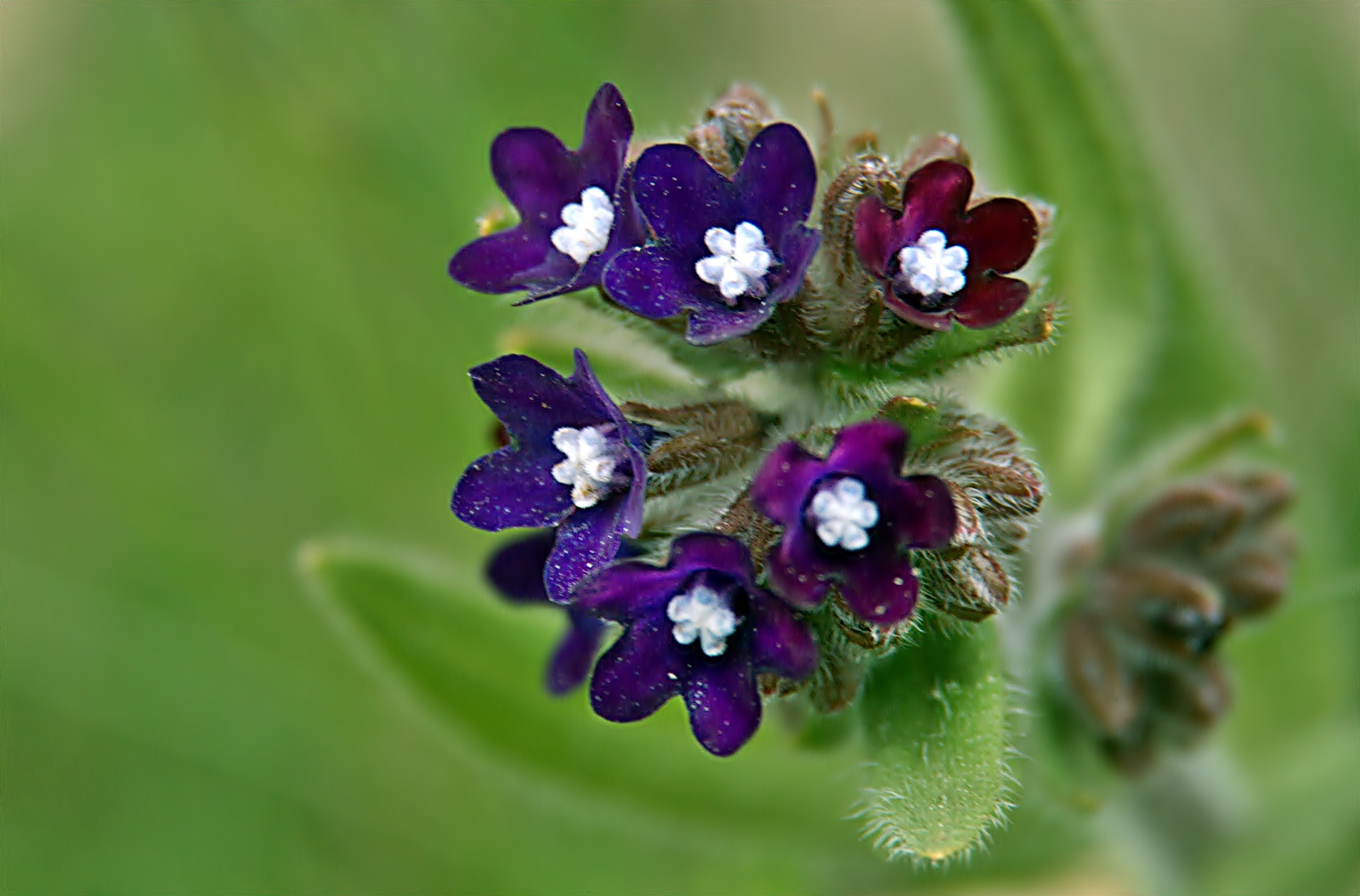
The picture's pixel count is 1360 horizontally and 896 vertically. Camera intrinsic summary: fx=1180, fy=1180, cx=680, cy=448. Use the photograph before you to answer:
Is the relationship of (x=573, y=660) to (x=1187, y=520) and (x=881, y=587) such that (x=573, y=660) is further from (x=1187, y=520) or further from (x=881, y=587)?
(x=1187, y=520)

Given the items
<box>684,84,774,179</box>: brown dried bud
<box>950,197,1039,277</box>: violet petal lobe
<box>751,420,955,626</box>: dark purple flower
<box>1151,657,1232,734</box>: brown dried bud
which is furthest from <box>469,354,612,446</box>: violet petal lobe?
<box>1151,657,1232,734</box>: brown dried bud

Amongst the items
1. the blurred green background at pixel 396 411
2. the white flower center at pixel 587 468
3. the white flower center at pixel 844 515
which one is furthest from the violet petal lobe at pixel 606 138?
the blurred green background at pixel 396 411

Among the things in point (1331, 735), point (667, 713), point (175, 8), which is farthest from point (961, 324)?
point (175, 8)

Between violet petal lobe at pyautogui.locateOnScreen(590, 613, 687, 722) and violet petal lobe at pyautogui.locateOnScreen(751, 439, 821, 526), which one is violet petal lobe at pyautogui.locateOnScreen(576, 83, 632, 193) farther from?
violet petal lobe at pyautogui.locateOnScreen(590, 613, 687, 722)

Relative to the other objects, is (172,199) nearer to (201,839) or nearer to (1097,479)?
(201,839)

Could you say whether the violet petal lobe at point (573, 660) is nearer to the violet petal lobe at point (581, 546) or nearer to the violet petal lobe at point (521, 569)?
the violet petal lobe at point (521, 569)
